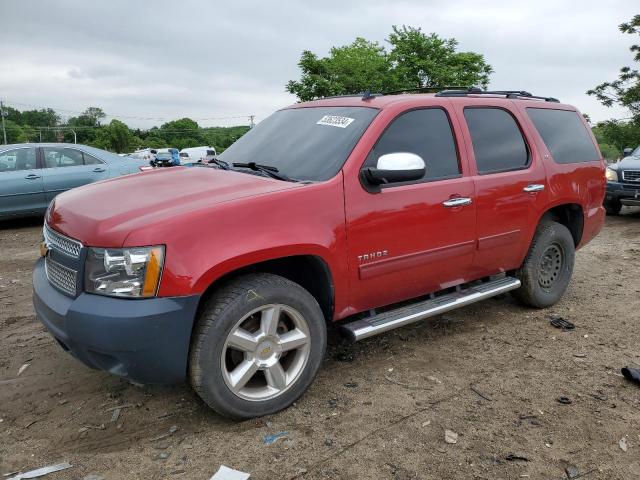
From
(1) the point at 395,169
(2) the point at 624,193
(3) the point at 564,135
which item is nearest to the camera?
(1) the point at 395,169

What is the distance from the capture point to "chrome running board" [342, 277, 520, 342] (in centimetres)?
335

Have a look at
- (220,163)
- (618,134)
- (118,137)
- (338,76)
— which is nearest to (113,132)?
(118,137)

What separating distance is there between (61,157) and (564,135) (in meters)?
8.35

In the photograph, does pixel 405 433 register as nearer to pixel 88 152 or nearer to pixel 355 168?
pixel 355 168

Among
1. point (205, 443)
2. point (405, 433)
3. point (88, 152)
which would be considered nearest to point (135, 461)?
point (205, 443)

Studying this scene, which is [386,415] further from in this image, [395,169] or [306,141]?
[306,141]

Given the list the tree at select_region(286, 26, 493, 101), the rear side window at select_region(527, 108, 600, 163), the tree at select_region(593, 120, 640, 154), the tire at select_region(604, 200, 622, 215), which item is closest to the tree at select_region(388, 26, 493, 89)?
the tree at select_region(286, 26, 493, 101)

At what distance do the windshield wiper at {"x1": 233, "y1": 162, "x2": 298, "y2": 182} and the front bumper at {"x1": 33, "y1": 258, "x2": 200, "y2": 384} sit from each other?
1022 millimetres

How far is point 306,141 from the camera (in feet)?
11.9

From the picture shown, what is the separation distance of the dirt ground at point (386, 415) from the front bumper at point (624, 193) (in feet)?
20.7

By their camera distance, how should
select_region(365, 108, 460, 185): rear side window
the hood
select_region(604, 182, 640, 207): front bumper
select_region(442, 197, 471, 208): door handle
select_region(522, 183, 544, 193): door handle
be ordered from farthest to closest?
1. select_region(604, 182, 640, 207): front bumper
2. select_region(522, 183, 544, 193): door handle
3. select_region(442, 197, 471, 208): door handle
4. select_region(365, 108, 460, 185): rear side window
5. the hood

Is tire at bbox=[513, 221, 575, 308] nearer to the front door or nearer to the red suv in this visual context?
the red suv

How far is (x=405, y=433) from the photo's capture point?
2.90 metres

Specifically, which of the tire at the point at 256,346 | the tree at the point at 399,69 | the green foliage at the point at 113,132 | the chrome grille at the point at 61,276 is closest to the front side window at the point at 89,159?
the chrome grille at the point at 61,276
